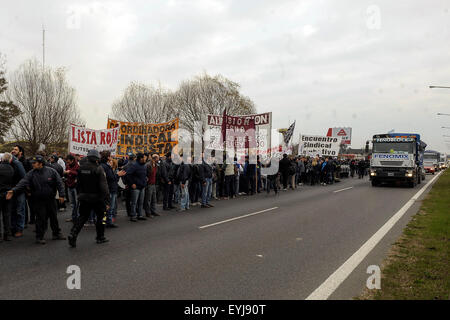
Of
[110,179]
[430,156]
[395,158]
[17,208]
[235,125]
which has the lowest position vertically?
[17,208]

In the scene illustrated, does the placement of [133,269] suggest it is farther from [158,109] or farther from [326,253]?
[158,109]

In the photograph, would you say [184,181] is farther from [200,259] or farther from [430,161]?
[430,161]

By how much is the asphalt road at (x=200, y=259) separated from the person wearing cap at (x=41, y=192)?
37 centimetres

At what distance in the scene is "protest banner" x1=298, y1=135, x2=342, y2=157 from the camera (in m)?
26.1

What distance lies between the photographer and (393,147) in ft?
72.5

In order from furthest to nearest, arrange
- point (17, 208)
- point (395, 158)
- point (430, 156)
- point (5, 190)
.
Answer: point (430, 156) → point (395, 158) → point (17, 208) → point (5, 190)

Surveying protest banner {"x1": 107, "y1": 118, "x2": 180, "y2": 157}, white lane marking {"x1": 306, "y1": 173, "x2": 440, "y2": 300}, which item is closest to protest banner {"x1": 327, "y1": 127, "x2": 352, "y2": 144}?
protest banner {"x1": 107, "y1": 118, "x2": 180, "y2": 157}

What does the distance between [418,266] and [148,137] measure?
11.9 m

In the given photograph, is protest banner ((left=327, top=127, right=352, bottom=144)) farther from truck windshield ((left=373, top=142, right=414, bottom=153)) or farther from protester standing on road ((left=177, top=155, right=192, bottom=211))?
protester standing on road ((left=177, top=155, right=192, bottom=211))

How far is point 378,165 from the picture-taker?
22016mm

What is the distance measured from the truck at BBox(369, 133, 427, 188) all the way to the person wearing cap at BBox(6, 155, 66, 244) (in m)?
19.2

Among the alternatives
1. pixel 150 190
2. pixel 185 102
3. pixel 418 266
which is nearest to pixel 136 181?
pixel 150 190

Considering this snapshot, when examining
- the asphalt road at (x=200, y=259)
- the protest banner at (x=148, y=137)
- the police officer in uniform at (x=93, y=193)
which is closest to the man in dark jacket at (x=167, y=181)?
the asphalt road at (x=200, y=259)
